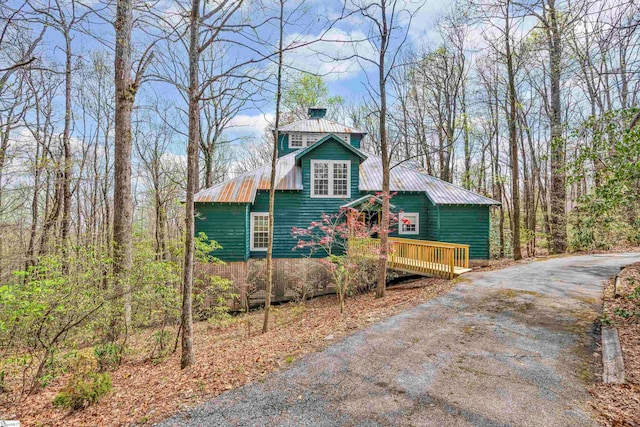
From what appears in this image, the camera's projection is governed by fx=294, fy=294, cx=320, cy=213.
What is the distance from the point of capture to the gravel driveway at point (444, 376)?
11.3ft

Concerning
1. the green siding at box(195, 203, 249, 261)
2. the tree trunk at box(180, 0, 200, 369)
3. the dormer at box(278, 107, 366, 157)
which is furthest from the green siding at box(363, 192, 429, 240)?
the tree trunk at box(180, 0, 200, 369)

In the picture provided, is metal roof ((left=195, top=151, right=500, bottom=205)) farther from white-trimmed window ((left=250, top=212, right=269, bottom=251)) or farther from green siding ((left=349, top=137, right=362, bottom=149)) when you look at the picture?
green siding ((left=349, top=137, right=362, bottom=149))

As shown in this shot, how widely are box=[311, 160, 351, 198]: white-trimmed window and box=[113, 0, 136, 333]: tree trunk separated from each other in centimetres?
896

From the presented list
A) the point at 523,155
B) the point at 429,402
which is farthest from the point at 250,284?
the point at 523,155

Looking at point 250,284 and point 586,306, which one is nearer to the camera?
point 586,306

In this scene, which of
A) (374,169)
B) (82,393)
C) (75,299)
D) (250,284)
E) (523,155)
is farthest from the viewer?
(523,155)

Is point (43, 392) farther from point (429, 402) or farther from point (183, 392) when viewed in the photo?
point (429, 402)

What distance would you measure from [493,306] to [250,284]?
8.77 m

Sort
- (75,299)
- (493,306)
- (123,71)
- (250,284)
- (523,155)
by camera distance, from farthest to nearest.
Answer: (523,155)
(250,284)
(493,306)
(123,71)
(75,299)

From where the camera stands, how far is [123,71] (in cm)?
599

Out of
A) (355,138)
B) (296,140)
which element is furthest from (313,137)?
(355,138)

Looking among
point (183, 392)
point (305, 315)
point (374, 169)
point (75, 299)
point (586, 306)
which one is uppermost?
point (374, 169)

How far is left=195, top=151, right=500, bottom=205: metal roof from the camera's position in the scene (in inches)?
523

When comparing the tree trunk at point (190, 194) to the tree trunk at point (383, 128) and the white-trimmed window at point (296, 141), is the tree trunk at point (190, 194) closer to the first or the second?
the tree trunk at point (383, 128)
